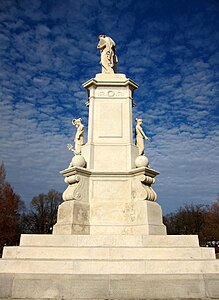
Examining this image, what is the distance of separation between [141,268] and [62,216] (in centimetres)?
386

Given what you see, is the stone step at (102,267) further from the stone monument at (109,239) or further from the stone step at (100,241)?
the stone step at (100,241)

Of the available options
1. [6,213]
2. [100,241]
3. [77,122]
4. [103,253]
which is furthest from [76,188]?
[6,213]

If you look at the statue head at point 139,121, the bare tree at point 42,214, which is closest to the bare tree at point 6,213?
the bare tree at point 42,214

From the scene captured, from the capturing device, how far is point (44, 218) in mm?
54875

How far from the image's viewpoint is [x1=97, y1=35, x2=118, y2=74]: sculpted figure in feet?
47.0

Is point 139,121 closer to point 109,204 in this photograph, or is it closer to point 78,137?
point 78,137

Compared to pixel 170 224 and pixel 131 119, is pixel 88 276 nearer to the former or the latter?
pixel 131 119

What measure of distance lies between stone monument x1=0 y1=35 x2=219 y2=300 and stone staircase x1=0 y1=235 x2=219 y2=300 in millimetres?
22

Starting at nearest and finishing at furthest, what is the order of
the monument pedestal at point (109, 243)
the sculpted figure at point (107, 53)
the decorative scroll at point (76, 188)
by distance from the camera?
the monument pedestal at point (109, 243)
the decorative scroll at point (76, 188)
the sculpted figure at point (107, 53)

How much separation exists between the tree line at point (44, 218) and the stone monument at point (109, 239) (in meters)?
26.1

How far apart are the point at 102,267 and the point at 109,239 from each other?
1.46 m

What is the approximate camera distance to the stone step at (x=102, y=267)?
24.3ft

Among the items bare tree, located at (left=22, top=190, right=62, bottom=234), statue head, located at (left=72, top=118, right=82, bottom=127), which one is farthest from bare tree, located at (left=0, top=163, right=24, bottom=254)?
statue head, located at (left=72, top=118, right=82, bottom=127)

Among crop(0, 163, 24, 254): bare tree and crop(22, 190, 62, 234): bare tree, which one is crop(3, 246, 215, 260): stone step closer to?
crop(0, 163, 24, 254): bare tree
